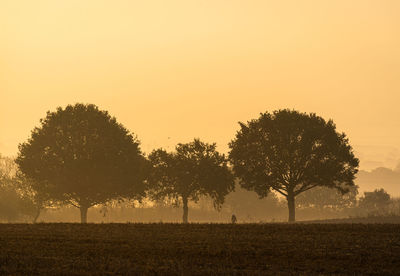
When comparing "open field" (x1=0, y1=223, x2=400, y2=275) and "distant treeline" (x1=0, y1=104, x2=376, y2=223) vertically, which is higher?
"distant treeline" (x1=0, y1=104, x2=376, y2=223)

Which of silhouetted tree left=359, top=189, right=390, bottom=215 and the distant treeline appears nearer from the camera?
the distant treeline

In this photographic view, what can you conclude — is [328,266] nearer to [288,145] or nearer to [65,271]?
[65,271]

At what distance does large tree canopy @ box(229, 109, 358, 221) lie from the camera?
92.8 m

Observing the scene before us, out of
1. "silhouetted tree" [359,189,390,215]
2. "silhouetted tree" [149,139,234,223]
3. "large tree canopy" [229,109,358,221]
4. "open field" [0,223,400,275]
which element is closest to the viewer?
"open field" [0,223,400,275]

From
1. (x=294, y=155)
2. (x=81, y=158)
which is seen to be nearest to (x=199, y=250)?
(x=294, y=155)

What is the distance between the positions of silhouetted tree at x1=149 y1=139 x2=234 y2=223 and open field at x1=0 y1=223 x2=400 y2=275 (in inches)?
1850

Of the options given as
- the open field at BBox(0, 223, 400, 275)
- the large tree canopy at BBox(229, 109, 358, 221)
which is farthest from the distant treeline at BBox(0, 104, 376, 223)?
the open field at BBox(0, 223, 400, 275)

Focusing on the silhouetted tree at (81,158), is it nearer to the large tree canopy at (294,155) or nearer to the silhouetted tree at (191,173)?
the silhouetted tree at (191,173)

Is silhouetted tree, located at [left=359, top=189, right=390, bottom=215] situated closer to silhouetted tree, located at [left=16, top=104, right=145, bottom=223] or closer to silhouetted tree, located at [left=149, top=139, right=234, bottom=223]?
silhouetted tree, located at [left=149, top=139, right=234, bottom=223]

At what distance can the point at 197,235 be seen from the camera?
45281 millimetres

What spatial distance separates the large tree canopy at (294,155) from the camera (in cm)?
9275

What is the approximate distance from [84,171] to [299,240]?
57.3 m

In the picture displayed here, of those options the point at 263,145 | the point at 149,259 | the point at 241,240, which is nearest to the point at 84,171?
the point at 263,145

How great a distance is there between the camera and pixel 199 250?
123ft
